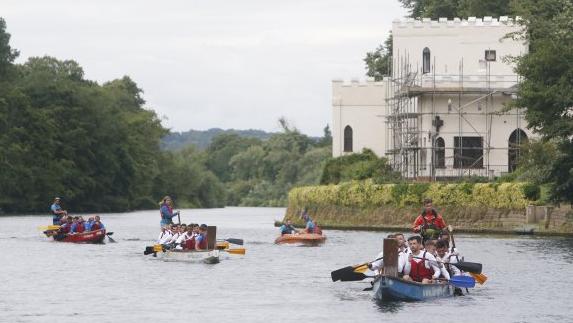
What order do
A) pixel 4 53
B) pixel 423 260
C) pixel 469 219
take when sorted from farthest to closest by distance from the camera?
pixel 4 53 < pixel 469 219 < pixel 423 260

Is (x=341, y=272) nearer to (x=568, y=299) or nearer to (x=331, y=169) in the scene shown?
(x=568, y=299)

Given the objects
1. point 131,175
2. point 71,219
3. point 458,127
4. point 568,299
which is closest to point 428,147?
point 458,127

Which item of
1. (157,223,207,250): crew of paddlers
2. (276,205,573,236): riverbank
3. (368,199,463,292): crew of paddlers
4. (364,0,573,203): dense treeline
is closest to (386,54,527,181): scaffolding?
(276,205,573,236): riverbank

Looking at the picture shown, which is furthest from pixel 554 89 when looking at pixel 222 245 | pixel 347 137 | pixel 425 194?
pixel 347 137

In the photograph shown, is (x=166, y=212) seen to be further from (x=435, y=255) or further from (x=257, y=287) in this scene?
(x=435, y=255)

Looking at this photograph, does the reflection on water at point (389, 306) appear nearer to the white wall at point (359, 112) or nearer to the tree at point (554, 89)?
the tree at point (554, 89)

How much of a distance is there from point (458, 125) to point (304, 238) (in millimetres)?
26876

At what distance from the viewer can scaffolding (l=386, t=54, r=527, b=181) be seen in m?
91.6

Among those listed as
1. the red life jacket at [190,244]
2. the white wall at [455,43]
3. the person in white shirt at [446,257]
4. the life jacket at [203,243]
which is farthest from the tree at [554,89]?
the person in white shirt at [446,257]

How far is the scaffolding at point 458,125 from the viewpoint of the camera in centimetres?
9162

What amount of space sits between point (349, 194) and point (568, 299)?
44.7 metres

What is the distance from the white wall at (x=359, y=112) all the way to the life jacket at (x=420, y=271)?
62.3 meters

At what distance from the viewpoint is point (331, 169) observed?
326ft

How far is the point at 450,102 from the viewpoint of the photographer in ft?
303
